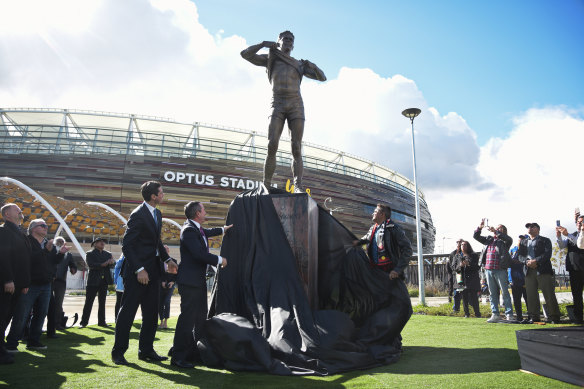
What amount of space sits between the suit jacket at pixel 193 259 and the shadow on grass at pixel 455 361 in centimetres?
207

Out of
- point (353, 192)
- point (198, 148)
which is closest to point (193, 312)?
point (198, 148)

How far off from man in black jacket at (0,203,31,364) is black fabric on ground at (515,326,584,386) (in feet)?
16.9

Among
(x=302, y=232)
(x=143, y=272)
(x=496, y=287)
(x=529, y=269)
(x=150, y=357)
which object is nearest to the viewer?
(x=143, y=272)

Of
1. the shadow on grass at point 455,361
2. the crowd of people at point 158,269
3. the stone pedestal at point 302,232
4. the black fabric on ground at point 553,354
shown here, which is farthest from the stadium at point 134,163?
the black fabric on ground at point 553,354

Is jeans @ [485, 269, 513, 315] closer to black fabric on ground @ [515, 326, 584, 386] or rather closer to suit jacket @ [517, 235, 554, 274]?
suit jacket @ [517, 235, 554, 274]

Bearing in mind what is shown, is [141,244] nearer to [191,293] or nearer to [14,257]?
[191,293]

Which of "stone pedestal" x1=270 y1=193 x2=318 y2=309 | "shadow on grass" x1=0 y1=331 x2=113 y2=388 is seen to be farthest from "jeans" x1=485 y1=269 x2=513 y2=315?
"shadow on grass" x1=0 y1=331 x2=113 y2=388

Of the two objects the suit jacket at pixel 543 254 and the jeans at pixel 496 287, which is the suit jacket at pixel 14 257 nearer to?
the jeans at pixel 496 287

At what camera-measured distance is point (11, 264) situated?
435 cm

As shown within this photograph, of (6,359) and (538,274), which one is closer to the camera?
(6,359)

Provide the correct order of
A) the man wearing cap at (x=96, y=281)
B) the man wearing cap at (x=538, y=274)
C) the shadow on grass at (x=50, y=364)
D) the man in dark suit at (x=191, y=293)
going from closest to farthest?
1. the shadow on grass at (x=50, y=364)
2. the man in dark suit at (x=191, y=293)
3. the man wearing cap at (x=538, y=274)
4. the man wearing cap at (x=96, y=281)

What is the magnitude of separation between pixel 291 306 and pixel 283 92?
3.26m

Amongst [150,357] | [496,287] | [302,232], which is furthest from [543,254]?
[150,357]

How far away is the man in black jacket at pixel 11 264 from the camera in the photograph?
4.20 metres
